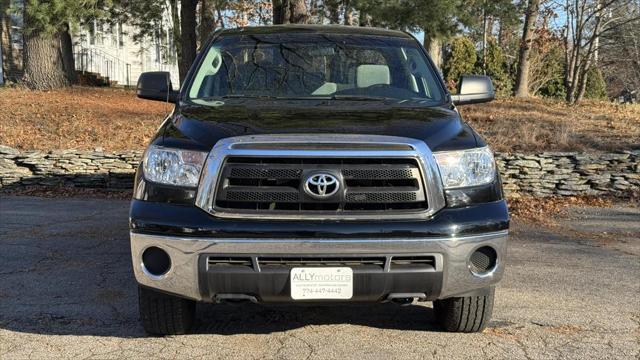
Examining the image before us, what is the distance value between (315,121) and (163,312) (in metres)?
1.47

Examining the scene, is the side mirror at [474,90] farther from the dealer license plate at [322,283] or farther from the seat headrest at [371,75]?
the dealer license plate at [322,283]

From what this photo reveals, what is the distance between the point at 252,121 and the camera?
→ 12.4ft

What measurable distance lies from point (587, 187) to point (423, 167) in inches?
273

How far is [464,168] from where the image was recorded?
3.64m

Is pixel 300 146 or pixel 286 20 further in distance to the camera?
pixel 286 20

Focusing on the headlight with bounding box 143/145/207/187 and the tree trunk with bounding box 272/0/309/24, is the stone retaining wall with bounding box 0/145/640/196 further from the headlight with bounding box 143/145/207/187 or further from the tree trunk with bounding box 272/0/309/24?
the headlight with bounding box 143/145/207/187

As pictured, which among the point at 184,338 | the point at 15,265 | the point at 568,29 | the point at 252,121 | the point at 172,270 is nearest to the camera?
the point at 172,270

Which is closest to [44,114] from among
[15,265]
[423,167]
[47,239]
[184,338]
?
[47,239]

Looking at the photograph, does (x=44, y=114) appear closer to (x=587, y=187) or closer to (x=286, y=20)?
(x=286, y=20)

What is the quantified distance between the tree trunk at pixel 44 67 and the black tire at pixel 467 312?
15929mm

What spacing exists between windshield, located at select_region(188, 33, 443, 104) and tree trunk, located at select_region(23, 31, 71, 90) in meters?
14.0

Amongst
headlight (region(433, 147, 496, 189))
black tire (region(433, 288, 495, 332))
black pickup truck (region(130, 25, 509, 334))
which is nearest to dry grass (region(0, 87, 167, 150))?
black pickup truck (region(130, 25, 509, 334))

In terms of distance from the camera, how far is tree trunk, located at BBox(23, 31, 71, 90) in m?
17.3

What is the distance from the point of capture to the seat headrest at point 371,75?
4824mm
